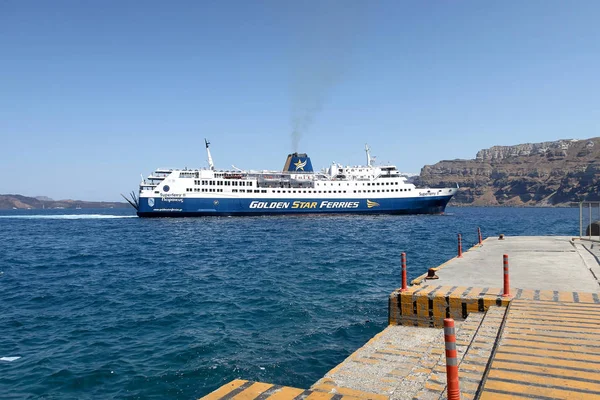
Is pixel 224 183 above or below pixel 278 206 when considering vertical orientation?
above

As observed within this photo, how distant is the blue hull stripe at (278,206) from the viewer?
61.1 m

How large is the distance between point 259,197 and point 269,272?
47.0m

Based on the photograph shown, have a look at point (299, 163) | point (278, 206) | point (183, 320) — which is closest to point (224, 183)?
point (278, 206)

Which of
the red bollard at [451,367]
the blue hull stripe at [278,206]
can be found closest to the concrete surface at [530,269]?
the red bollard at [451,367]

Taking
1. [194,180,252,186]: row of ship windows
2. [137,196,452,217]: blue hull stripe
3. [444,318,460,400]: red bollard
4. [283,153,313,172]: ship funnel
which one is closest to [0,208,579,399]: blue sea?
[444,318,460,400]: red bollard

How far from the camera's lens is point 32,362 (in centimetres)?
→ 803

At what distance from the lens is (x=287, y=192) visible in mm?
65500

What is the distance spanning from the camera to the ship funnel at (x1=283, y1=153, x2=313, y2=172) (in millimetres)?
69750

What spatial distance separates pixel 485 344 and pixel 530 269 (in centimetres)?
676

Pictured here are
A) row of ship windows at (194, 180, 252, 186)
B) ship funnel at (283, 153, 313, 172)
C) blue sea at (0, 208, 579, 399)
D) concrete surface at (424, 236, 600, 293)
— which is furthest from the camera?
ship funnel at (283, 153, 313, 172)

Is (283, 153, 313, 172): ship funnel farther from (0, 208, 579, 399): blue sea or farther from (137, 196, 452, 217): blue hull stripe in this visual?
(0, 208, 579, 399): blue sea

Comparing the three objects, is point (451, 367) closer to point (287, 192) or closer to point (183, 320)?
point (183, 320)

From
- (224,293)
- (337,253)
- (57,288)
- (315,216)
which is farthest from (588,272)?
(315,216)

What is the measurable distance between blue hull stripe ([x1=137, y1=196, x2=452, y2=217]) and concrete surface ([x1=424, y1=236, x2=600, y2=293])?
4937cm
